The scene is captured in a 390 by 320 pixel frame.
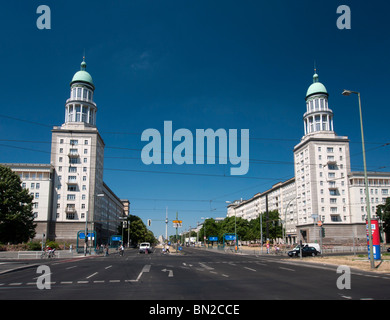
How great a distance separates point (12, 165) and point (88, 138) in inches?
722

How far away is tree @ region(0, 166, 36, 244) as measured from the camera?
49.6 m

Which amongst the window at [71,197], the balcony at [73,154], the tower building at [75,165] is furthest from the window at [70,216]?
the balcony at [73,154]

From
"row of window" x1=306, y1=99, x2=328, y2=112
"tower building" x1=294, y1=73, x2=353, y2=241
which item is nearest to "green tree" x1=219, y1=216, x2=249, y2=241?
"tower building" x1=294, y1=73, x2=353, y2=241

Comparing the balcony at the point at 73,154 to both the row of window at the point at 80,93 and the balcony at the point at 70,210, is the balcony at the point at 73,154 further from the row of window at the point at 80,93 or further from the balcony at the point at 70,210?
the row of window at the point at 80,93

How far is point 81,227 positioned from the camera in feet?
259

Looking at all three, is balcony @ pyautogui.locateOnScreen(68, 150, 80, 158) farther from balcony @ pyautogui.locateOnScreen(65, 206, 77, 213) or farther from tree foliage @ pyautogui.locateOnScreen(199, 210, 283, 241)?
tree foliage @ pyautogui.locateOnScreen(199, 210, 283, 241)

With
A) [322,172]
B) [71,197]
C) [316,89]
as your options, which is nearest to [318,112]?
[316,89]

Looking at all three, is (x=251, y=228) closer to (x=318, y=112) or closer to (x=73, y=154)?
(x=318, y=112)

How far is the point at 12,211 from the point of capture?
50.8 meters

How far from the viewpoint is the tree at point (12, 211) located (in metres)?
49.6

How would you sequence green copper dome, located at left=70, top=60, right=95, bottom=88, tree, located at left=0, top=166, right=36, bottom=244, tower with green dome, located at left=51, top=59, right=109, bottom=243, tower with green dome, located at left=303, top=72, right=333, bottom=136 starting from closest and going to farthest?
tree, located at left=0, top=166, right=36, bottom=244 < tower with green dome, located at left=51, top=59, right=109, bottom=243 < green copper dome, located at left=70, top=60, right=95, bottom=88 < tower with green dome, located at left=303, top=72, right=333, bottom=136
